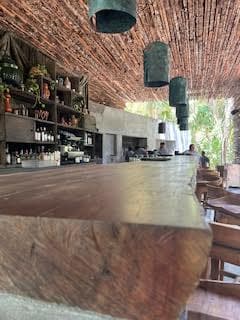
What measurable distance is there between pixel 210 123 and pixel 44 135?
36.9ft

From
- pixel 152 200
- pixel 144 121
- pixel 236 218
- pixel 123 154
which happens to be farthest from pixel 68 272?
pixel 144 121

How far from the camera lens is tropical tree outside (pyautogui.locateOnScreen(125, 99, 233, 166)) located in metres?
12.5

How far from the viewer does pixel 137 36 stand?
484 cm

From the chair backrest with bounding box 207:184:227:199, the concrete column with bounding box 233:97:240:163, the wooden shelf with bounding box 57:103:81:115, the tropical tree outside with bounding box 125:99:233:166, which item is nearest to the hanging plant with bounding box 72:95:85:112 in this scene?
the wooden shelf with bounding box 57:103:81:115

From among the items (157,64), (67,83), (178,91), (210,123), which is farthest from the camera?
(210,123)

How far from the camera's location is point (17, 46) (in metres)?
4.69

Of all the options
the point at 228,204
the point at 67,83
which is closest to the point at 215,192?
the point at 228,204

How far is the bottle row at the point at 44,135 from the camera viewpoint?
4957mm

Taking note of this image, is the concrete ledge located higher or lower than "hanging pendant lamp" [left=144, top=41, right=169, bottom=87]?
lower

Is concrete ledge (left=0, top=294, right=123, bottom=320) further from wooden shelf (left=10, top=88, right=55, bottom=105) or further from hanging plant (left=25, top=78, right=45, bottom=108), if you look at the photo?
hanging plant (left=25, top=78, right=45, bottom=108)

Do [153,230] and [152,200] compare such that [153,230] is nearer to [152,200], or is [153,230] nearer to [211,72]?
[152,200]

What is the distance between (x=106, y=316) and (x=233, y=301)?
100 cm

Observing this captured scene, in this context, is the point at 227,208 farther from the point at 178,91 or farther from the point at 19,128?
the point at 19,128

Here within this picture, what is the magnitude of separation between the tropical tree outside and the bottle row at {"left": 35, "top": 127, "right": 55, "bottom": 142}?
26.9ft
